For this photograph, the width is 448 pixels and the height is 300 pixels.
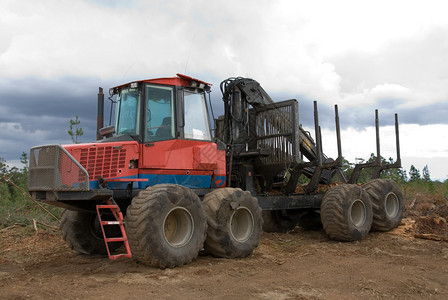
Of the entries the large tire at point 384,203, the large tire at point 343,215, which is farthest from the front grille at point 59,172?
the large tire at point 384,203

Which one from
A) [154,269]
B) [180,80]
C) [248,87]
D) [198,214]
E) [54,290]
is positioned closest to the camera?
[54,290]

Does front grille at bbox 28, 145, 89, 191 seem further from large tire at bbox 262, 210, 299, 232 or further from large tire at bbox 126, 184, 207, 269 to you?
large tire at bbox 262, 210, 299, 232

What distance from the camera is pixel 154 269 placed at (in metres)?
6.87

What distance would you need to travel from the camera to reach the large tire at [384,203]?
11836 millimetres

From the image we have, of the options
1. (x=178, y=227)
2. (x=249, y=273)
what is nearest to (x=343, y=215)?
(x=249, y=273)

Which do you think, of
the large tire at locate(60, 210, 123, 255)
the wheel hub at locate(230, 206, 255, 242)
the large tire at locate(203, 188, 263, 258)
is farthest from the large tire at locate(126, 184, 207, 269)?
the large tire at locate(60, 210, 123, 255)

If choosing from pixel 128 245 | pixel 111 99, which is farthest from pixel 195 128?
pixel 128 245

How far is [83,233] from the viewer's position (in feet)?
28.5

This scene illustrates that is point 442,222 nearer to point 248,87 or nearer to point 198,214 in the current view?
point 248,87

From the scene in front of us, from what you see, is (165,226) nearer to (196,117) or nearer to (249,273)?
(249,273)

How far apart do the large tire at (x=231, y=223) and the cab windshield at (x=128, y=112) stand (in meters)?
1.86

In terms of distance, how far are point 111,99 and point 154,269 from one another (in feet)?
12.0

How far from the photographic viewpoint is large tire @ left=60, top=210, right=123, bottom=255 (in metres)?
8.62

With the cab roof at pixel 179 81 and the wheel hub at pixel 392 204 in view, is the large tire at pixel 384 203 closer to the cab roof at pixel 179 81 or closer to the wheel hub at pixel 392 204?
the wheel hub at pixel 392 204
